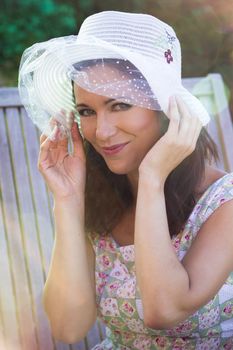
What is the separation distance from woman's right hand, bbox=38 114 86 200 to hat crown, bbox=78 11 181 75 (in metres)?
0.51

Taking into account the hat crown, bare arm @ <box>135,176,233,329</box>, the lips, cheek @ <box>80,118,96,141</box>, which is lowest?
bare arm @ <box>135,176,233,329</box>

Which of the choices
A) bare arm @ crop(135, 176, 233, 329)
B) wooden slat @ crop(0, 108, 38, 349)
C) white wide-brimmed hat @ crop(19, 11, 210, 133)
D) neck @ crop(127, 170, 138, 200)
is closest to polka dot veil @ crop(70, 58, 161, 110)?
white wide-brimmed hat @ crop(19, 11, 210, 133)

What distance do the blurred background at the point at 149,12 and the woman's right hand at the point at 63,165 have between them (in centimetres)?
218

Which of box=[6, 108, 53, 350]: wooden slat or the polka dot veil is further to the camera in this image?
box=[6, 108, 53, 350]: wooden slat

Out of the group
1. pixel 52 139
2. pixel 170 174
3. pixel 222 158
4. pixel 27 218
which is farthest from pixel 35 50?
pixel 222 158

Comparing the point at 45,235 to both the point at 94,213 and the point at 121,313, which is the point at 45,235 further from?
the point at 121,313

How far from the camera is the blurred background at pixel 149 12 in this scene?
523 centimetres

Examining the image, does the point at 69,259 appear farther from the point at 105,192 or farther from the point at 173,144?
the point at 173,144

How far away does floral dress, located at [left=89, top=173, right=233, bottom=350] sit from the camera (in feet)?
9.39

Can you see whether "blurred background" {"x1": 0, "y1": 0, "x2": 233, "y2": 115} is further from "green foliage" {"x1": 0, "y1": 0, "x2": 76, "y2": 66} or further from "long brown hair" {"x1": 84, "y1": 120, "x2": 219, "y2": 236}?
"long brown hair" {"x1": 84, "y1": 120, "x2": 219, "y2": 236}

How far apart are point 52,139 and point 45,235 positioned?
0.63 m

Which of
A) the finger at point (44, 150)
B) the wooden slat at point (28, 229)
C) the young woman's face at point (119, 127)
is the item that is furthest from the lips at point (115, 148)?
the wooden slat at point (28, 229)

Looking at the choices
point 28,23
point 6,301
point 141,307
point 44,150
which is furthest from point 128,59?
point 28,23

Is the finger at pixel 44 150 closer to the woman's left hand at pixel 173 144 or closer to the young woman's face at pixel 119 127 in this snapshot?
the young woman's face at pixel 119 127
